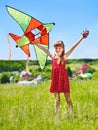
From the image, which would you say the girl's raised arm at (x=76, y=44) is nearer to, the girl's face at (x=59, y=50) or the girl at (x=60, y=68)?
the girl at (x=60, y=68)

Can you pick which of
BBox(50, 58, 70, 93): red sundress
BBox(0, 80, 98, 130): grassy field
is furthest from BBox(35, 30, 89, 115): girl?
BBox(0, 80, 98, 130): grassy field

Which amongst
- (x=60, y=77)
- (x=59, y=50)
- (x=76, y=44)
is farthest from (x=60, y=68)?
(x=76, y=44)

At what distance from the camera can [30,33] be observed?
32.3ft

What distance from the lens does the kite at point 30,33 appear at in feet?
32.0

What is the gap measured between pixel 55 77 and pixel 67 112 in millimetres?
786

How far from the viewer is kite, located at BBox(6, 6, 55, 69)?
9.76m

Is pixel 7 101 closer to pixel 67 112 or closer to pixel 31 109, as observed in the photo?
pixel 31 109

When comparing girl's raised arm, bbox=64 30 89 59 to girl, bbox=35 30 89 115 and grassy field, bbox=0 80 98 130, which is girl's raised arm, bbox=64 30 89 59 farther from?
grassy field, bbox=0 80 98 130

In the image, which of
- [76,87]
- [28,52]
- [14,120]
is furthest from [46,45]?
[76,87]

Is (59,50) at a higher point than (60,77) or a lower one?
higher

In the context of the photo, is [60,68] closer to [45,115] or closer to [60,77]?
[60,77]

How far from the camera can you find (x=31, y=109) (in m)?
10.4

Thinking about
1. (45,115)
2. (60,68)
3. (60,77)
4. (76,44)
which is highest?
(76,44)

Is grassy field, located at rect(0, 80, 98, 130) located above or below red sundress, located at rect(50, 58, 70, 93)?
below
